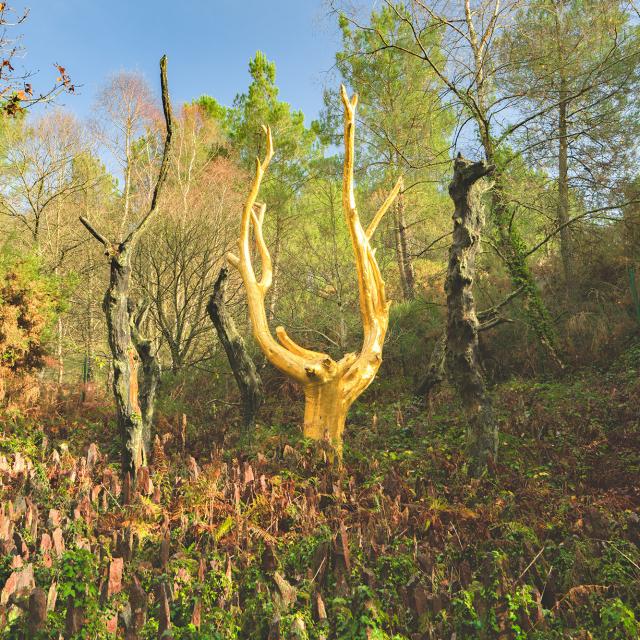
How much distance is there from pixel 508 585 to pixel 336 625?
0.97m

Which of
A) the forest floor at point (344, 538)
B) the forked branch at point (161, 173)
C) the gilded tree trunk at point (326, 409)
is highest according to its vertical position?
the forked branch at point (161, 173)

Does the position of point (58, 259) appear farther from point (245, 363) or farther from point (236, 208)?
point (245, 363)

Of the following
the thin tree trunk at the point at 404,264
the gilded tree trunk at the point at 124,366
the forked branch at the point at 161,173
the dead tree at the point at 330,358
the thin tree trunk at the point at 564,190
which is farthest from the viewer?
the thin tree trunk at the point at 404,264

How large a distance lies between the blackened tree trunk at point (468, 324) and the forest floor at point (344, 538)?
324mm

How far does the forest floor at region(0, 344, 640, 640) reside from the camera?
2270 millimetres

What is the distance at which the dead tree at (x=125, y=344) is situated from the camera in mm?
5164

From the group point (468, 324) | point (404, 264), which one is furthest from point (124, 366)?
point (404, 264)

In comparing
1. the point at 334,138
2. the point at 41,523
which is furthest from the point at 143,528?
the point at 334,138

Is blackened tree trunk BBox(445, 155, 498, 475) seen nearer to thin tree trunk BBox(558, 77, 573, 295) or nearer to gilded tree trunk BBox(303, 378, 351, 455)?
gilded tree trunk BBox(303, 378, 351, 455)

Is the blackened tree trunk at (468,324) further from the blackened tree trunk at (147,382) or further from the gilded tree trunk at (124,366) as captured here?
the blackened tree trunk at (147,382)

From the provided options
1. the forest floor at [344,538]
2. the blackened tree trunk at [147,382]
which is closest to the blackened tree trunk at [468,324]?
the forest floor at [344,538]

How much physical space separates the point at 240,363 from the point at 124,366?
226 cm

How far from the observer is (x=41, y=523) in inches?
142

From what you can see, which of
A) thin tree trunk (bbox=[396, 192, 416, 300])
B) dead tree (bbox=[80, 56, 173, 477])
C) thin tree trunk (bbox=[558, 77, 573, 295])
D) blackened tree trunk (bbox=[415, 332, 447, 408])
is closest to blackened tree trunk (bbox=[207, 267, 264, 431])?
dead tree (bbox=[80, 56, 173, 477])
